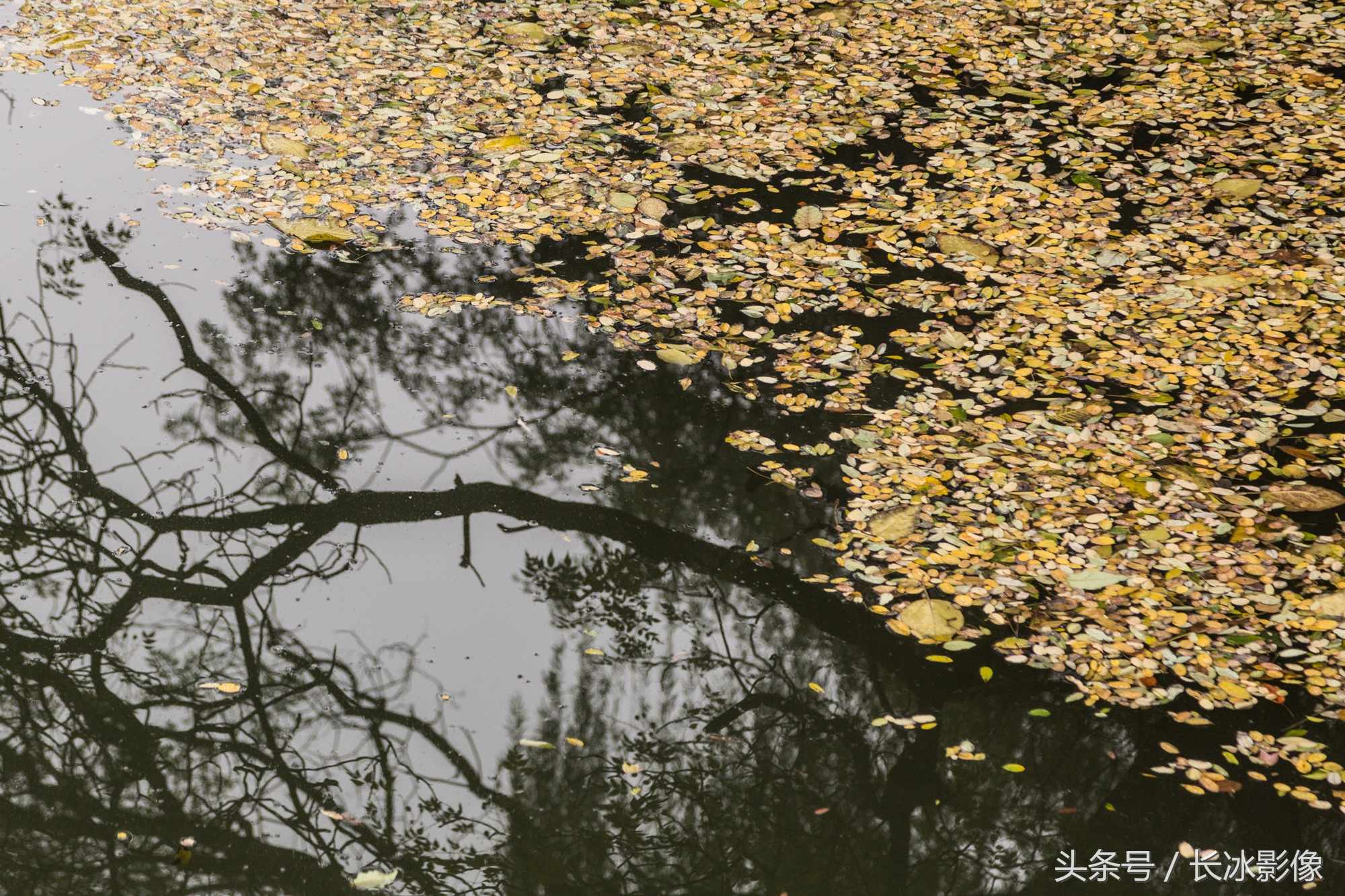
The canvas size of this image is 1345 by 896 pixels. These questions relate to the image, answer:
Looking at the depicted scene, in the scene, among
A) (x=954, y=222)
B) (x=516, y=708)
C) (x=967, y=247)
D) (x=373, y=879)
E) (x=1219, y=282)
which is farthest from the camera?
(x=954, y=222)

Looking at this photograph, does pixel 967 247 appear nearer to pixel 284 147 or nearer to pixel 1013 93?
pixel 1013 93

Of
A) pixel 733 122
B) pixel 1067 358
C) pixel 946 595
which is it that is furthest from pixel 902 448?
pixel 733 122

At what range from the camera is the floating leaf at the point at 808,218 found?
182 inches

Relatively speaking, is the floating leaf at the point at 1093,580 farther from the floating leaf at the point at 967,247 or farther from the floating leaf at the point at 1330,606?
the floating leaf at the point at 967,247

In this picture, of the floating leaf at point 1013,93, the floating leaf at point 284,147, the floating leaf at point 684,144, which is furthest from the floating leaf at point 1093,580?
the floating leaf at point 284,147

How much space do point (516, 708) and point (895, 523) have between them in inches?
50.9

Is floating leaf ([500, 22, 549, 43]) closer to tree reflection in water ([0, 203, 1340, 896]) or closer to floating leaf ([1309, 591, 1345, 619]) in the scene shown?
tree reflection in water ([0, 203, 1340, 896])

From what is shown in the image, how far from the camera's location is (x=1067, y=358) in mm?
3953

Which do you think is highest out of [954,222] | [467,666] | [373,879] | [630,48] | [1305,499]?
[630,48]

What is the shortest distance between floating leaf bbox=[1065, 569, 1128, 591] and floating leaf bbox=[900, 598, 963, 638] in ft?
1.17

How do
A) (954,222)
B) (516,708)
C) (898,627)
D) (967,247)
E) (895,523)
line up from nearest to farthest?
1. (516,708)
2. (898,627)
3. (895,523)
4. (967,247)
5. (954,222)

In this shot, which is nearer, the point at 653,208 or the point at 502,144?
the point at 653,208

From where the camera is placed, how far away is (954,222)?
465cm

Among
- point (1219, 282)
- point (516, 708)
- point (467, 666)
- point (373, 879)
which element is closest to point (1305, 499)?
point (1219, 282)
